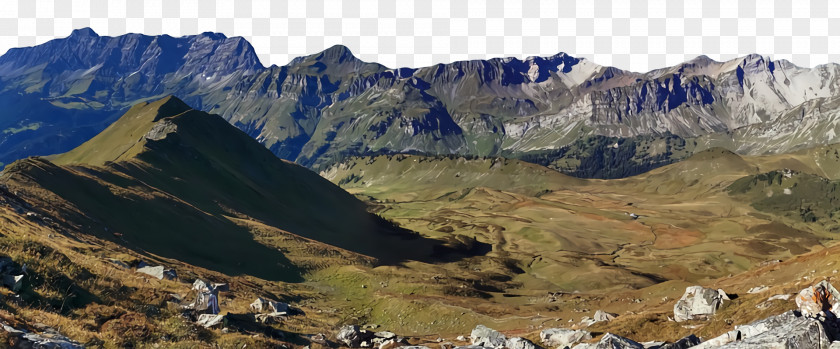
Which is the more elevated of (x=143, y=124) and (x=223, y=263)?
(x=143, y=124)

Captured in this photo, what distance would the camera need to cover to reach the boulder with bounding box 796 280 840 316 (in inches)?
931

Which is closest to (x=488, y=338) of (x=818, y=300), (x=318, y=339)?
(x=318, y=339)

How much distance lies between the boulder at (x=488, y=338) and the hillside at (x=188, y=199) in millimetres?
62174

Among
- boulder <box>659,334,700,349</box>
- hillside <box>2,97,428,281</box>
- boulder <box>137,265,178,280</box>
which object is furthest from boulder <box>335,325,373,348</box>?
hillside <box>2,97,428,281</box>

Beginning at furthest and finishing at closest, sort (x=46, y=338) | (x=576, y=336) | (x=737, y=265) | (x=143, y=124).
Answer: (x=143, y=124) < (x=737, y=265) < (x=576, y=336) < (x=46, y=338)

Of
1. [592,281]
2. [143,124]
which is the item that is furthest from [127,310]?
[143,124]

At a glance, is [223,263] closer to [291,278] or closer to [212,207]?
[291,278]

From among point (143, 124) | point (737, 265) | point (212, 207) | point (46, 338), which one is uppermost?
point (143, 124)

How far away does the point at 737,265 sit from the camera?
16725 cm

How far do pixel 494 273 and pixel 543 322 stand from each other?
60478 mm

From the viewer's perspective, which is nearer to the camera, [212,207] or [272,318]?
[272,318]

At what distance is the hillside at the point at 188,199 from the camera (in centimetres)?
8612

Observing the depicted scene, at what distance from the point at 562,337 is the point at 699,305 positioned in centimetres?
1334

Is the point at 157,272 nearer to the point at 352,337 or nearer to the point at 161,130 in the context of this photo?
the point at 352,337
